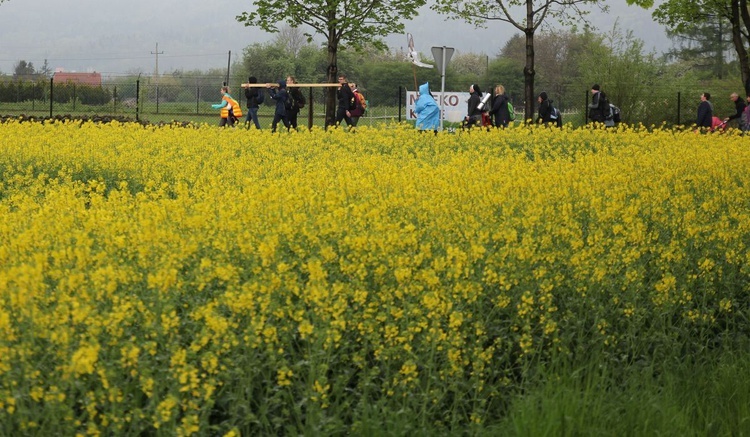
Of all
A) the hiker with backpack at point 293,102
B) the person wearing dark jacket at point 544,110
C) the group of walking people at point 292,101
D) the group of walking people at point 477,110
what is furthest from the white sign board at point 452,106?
the hiker with backpack at point 293,102

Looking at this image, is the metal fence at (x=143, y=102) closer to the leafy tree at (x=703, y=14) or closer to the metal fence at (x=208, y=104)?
the metal fence at (x=208, y=104)

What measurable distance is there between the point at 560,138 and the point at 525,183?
31.7ft

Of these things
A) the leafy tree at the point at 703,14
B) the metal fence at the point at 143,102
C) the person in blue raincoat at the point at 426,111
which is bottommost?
the person in blue raincoat at the point at 426,111

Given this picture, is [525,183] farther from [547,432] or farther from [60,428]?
[60,428]

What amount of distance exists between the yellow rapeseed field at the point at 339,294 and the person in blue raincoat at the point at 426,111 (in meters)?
12.7

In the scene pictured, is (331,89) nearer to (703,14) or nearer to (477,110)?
(477,110)

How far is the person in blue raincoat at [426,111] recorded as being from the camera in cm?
2295

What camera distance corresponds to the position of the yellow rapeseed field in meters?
4.42

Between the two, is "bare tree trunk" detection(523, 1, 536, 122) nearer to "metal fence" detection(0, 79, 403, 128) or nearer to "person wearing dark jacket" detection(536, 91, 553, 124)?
"person wearing dark jacket" detection(536, 91, 553, 124)

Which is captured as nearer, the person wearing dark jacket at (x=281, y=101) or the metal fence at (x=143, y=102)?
the person wearing dark jacket at (x=281, y=101)

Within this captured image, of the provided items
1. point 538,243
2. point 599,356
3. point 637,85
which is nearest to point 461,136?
point 538,243

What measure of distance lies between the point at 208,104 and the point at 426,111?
2694 cm

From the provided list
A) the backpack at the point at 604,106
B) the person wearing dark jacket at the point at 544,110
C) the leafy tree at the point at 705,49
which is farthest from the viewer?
the leafy tree at the point at 705,49

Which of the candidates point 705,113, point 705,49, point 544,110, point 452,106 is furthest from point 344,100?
point 705,49
